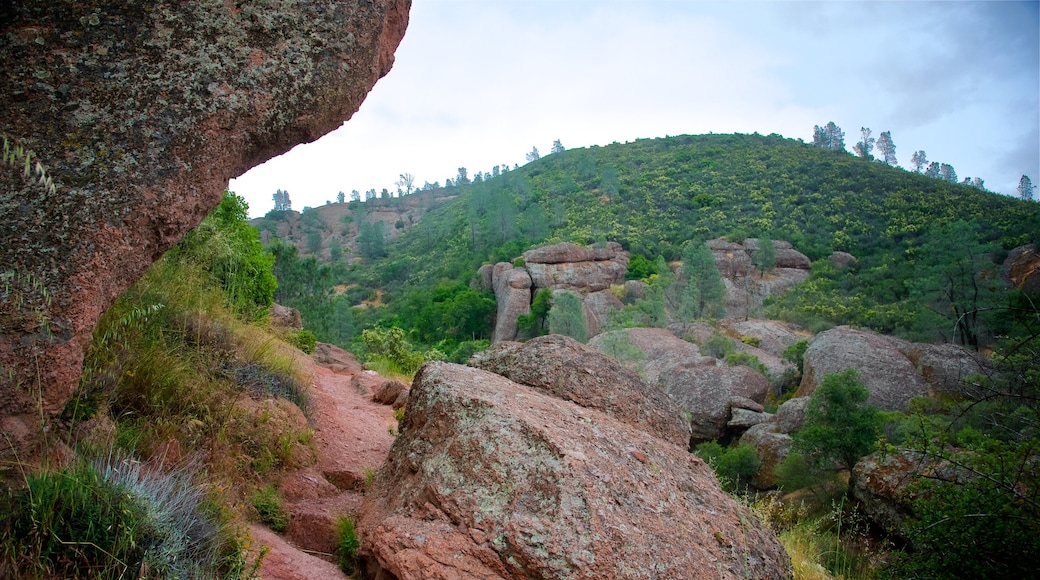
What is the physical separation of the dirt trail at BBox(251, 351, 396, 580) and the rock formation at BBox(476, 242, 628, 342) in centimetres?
3558

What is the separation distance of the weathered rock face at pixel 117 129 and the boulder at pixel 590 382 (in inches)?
92.0

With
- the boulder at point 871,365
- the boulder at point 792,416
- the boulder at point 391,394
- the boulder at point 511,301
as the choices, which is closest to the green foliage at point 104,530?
the boulder at point 391,394

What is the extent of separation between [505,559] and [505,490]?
33 cm

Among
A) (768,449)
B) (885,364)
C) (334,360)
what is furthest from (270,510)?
(885,364)

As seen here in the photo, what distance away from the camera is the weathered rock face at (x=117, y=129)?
249cm

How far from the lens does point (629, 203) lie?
214 feet

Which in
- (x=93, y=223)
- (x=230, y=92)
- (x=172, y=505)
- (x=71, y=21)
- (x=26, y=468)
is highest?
(x=71, y=21)

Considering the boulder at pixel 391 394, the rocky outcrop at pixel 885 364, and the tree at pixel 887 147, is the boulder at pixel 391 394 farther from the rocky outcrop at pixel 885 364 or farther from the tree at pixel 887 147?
the tree at pixel 887 147

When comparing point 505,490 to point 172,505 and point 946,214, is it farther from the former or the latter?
point 946,214

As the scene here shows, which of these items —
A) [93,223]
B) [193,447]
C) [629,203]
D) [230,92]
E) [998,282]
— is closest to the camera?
[93,223]

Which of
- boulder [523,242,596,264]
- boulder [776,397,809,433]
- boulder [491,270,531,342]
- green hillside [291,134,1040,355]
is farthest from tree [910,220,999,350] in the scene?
boulder [491,270,531,342]

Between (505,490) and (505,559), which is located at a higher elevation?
(505,490)

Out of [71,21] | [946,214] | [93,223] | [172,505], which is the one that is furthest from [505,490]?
[946,214]

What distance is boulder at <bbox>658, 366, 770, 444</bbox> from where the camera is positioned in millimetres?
21875
